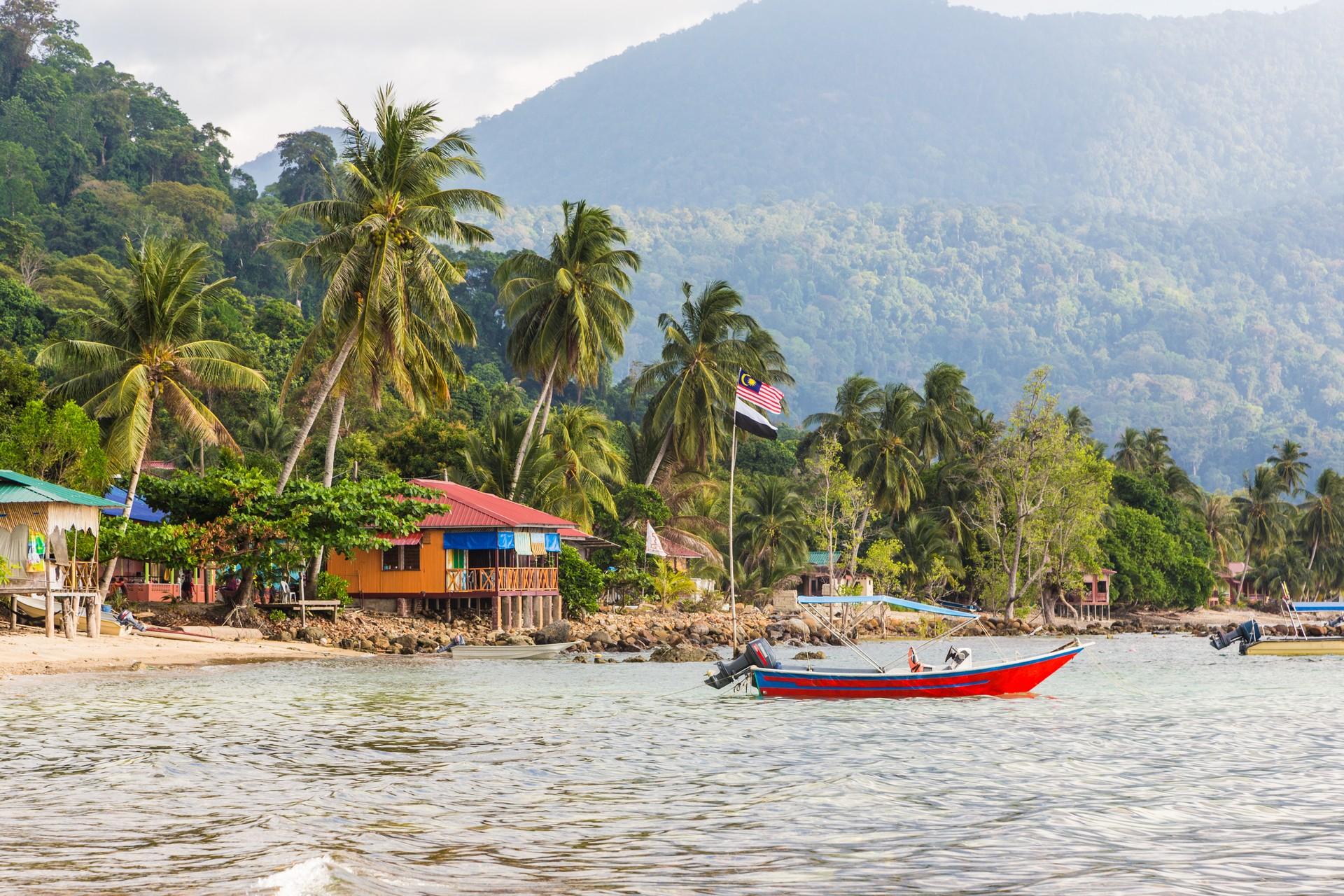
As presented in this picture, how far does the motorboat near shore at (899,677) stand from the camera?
24.4m

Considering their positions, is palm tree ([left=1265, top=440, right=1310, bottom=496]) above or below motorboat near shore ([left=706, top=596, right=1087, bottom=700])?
above

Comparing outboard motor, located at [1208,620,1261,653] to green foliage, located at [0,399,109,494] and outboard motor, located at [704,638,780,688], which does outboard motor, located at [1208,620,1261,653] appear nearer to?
outboard motor, located at [704,638,780,688]

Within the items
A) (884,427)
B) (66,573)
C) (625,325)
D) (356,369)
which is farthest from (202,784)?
(884,427)

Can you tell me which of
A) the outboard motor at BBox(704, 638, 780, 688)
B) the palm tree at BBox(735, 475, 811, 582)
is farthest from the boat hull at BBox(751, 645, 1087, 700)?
the palm tree at BBox(735, 475, 811, 582)

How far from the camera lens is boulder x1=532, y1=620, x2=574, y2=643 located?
138 feet

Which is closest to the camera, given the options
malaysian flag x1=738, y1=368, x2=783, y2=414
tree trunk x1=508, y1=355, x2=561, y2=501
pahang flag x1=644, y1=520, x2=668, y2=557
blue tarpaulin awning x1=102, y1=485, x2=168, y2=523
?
malaysian flag x1=738, y1=368, x2=783, y2=414

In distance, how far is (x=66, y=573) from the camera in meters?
31.0

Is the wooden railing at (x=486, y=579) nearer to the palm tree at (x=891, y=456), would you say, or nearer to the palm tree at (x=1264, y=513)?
the palm tree at (x=891, y=456)

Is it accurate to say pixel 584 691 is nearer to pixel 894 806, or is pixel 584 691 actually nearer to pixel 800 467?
pixel 894 806

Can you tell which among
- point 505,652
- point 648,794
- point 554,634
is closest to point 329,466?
point 505,652

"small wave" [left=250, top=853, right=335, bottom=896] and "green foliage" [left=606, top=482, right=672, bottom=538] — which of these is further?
"green foliage" [left=606, top=482, right=672, bottom=538]

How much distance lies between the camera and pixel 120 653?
29234 mm

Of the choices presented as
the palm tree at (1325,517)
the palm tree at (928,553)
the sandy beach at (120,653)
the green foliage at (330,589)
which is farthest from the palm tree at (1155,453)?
the sandy beach at (120,653)

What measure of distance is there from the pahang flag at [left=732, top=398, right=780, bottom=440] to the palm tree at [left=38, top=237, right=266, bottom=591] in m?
14.6
